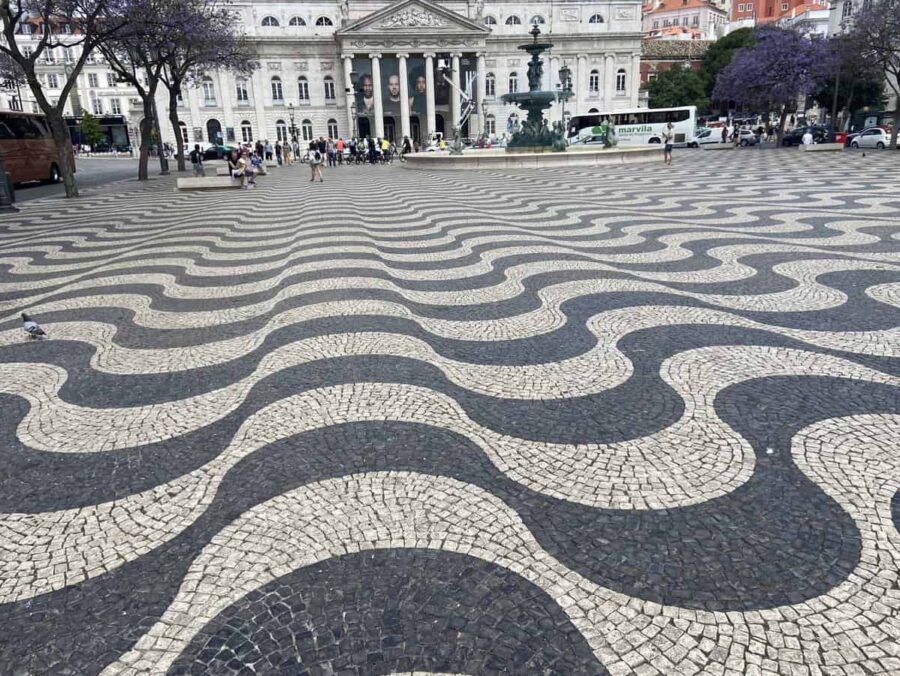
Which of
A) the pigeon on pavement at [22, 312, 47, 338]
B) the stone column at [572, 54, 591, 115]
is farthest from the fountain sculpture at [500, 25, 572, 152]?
the stone column at [572, 54, 591, 115]

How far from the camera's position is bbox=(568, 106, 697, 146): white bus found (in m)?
42.4

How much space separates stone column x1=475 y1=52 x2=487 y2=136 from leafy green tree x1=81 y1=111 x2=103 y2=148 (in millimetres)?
38778

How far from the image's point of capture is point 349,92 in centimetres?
5591

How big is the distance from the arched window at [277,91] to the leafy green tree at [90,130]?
64.3 ft

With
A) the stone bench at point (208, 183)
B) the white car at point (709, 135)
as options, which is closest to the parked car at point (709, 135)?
the white car at point (709, 135)

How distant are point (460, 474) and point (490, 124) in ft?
216

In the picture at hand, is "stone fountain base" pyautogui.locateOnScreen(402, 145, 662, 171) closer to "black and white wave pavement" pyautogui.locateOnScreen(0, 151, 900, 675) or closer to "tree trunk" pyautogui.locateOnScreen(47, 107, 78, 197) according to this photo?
"tree trunk" pyautogui.locateOnScreen(47, 107, 78, 197)

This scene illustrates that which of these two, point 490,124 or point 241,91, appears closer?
point 241,91

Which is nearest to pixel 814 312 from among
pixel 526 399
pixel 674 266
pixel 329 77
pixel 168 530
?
pixel 674 266

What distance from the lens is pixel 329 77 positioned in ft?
199

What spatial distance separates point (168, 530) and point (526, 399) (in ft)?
5.75

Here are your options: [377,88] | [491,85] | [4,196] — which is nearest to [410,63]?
[377,88]

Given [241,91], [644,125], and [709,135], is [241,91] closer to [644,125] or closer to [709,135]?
[644,125]

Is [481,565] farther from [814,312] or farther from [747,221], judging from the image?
[747,221]
